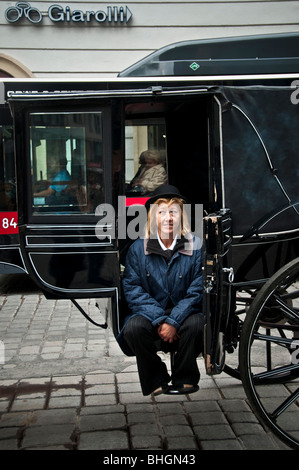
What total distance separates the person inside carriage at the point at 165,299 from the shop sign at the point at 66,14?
341 inches

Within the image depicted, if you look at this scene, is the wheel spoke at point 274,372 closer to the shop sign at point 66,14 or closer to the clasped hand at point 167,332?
the clasped hand at point 167,332

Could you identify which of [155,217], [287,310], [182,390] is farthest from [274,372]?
[155,217]

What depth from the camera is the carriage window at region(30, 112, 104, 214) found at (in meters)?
3.39

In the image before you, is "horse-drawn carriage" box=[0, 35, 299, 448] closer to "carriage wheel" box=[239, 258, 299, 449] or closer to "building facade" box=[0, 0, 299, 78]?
"carriage wheel" box=[239, 258, 299, 449]

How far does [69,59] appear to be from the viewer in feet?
36.5

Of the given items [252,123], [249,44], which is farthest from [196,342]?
[249,44]

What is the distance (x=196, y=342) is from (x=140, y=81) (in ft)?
12.0

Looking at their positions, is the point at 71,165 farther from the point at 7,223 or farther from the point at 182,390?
the point at 7,223

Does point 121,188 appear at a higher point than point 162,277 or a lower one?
higher

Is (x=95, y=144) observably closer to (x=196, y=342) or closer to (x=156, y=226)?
(x=156, y=226)

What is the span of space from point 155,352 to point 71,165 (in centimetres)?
126

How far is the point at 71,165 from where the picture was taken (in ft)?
11.6

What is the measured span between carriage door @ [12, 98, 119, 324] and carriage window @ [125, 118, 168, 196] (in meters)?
1.55

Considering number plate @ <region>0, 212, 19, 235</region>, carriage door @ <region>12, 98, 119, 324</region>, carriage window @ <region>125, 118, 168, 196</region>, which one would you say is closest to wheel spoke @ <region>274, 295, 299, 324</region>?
carriage door @ <region>12, 98, 119, 324</region>
